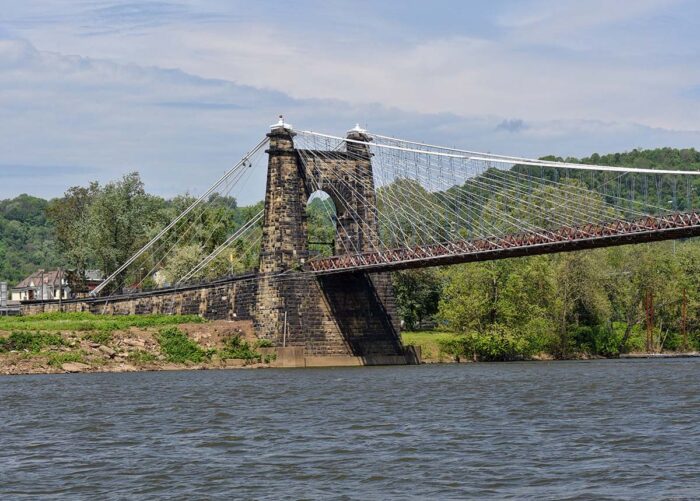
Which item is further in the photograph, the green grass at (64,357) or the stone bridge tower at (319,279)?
the stone bridge tower at (319,279)

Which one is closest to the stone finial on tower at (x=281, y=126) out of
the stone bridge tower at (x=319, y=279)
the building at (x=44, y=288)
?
the stone bridge tower at (x=319, y=279)

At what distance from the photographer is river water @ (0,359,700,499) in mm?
20297

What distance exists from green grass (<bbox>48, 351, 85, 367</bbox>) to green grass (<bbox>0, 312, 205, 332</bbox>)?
8.55 feet

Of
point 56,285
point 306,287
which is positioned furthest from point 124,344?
point 56,285

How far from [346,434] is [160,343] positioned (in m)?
37.2

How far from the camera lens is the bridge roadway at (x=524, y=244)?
176 ft

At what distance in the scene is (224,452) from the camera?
24.8m

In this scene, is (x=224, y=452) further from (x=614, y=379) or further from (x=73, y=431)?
(x=614, y=379)

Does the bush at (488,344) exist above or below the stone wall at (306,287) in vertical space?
below

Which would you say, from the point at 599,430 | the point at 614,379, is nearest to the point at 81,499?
the point at 599,430

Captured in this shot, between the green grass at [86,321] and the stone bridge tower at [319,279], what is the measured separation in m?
5.28

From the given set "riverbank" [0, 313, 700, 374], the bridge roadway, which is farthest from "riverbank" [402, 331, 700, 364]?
"riverbank" [0, 313, 700, 374]

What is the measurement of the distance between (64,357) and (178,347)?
6.79m

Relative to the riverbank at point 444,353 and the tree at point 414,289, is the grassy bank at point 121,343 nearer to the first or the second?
the riverbank at point 444,353
